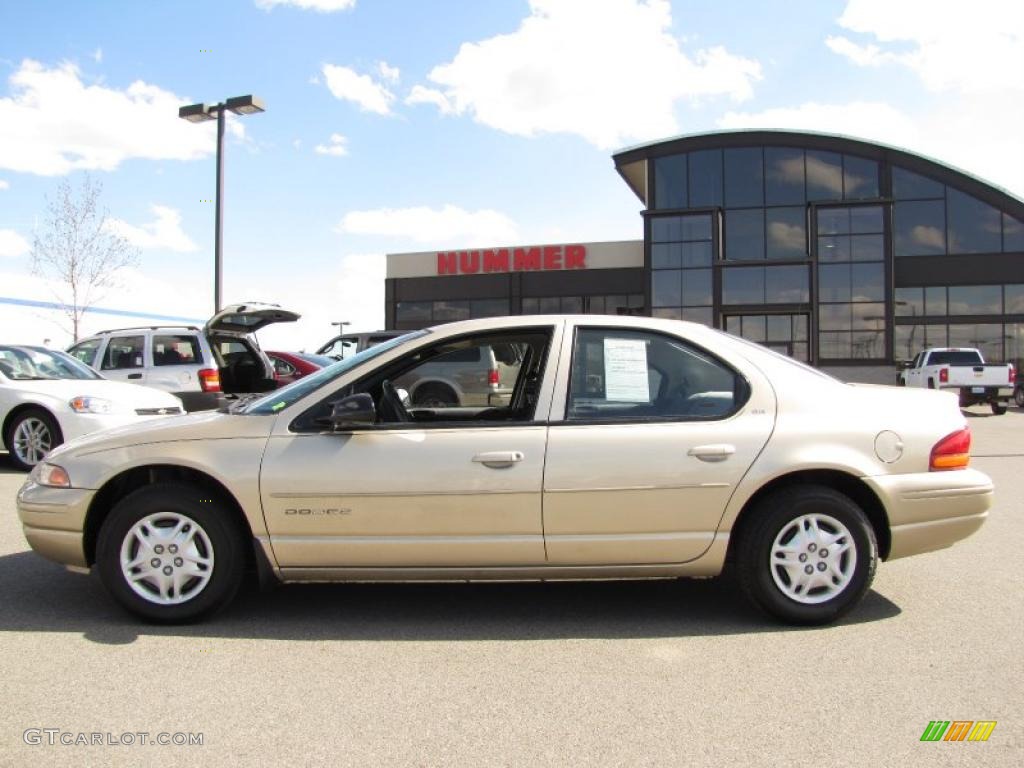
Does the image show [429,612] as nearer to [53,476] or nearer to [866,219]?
[53,476]

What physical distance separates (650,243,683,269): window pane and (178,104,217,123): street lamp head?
71.6 feet

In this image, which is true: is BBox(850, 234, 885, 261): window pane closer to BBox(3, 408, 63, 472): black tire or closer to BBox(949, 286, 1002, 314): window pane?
BBox(949, 286, 1002, 314): window pane

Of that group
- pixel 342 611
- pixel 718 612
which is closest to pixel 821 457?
pixel 718 612

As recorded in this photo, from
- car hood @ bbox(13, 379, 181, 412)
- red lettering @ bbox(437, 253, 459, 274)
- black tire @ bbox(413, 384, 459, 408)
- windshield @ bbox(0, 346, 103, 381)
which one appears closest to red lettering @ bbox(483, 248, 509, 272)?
red lettering @ bbox(437, 253, 459, 274)

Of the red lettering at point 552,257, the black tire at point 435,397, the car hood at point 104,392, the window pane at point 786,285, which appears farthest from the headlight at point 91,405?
the red lettering at point 552,257

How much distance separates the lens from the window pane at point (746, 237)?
109 feet

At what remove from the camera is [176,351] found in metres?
11.7

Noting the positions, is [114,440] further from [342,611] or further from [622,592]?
[622,592]

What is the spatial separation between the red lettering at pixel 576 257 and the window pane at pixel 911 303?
1305 cm

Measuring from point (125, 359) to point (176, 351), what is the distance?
0.82 metres

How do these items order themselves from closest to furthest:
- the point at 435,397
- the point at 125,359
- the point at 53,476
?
the point at 53,476
the point at 435,397
the point at 125,359

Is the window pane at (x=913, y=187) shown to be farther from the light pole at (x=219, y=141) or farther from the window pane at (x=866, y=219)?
the light pole at (x=219, y=141)

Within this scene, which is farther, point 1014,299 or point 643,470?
point 1014,299

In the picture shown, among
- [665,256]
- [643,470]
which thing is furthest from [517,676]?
[665,256]
